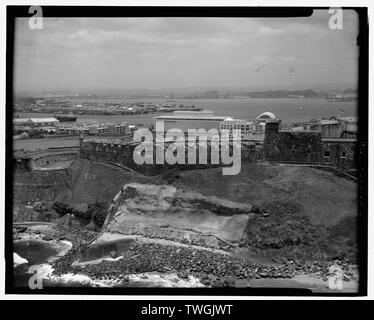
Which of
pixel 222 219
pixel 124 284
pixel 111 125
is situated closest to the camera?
pixel 124 284

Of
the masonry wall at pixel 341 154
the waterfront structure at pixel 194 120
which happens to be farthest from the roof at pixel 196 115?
the masonry wall at pixel 341 154

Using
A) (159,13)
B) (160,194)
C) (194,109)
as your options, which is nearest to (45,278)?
(160,194)

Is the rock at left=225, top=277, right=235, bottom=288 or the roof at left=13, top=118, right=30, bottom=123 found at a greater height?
the roof at left=13, top=118, right=30, bottom=123

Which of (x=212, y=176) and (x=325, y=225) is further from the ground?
(x=212, y=176)

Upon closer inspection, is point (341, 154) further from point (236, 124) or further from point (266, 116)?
point (236, 124)

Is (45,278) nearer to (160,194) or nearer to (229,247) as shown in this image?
(160,194)

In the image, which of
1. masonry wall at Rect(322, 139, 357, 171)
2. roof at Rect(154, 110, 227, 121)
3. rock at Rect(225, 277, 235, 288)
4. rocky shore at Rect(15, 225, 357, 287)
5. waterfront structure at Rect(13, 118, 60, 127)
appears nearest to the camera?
rock at Rect(225, 277, 235, 288)

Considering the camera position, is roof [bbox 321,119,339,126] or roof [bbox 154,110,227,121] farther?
roof [bbox 154,110,227,121]

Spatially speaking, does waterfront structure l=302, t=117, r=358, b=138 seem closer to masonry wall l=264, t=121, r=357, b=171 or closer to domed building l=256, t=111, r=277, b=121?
masonry wall l=264, t=121, r=357, b=171

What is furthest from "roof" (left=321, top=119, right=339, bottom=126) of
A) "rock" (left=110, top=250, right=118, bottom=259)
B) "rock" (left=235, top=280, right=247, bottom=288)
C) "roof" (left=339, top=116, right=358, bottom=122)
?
"rock" (left=110, top=250, right=118, bottom=259)
